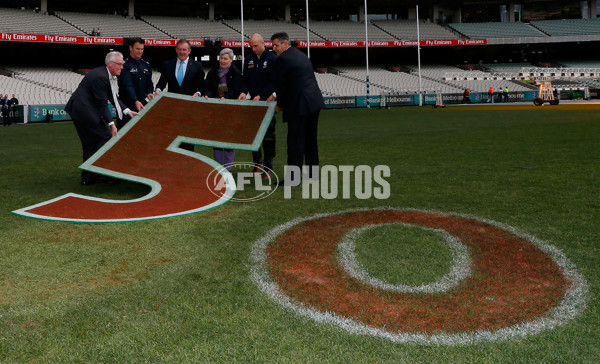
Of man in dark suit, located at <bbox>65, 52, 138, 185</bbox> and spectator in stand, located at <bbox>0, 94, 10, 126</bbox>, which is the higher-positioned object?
spectator in stand, located at <bbox>0, 94, 10, 126</bbox>

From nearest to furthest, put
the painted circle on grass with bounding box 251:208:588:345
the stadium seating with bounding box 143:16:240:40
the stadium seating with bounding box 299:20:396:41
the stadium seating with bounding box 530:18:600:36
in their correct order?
the painted circle on grass with bounding box 251:208:588:345
the stadium seating with bounding box 143:16:240:40
the stadium seating with bounding box 299:20:396:41
the stadium seating with bounding box 530:18:600:36

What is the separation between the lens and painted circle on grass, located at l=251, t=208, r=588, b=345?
245cm

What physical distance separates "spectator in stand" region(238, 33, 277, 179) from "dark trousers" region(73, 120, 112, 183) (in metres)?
1.92

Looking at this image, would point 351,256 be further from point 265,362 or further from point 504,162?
point 504,162

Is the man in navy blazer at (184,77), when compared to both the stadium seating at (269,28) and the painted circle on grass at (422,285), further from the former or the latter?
the stadium seating at (269,28)

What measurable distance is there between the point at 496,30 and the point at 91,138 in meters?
49.5

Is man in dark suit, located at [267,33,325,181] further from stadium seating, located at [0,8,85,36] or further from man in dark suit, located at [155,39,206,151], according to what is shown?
stadium seating, located at [0,8,85,36]

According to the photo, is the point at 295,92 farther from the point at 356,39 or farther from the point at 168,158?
the point at 356,39

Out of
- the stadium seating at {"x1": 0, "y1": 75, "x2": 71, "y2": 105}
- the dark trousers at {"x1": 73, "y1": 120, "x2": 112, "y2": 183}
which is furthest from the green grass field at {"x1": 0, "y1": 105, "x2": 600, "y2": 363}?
the stadium seating at {"x1": 0, "y1": 75, "x2": 71, "y2": 105}

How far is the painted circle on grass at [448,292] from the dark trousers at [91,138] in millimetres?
3677

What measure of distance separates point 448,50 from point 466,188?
4935cm

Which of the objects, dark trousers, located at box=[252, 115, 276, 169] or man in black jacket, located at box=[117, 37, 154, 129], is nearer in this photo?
dark trousers, located at box=[252, 115, 276, 169]

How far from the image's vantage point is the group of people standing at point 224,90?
20.8 ft

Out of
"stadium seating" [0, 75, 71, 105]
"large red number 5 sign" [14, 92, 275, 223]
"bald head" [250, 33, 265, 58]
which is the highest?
"stadium seating" [0, 75, 71, 105]
